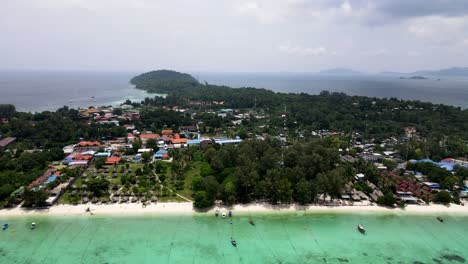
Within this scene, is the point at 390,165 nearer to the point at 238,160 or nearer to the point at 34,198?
the point at 238,160

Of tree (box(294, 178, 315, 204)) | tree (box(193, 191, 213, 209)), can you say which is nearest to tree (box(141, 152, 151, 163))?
tree (box(193, 191, 213, 209))

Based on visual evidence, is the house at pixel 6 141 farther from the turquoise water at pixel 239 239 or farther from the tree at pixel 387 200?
the tree at pixel 387 200

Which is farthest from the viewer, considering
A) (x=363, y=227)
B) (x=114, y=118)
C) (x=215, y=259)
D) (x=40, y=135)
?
(x=114, y=118)

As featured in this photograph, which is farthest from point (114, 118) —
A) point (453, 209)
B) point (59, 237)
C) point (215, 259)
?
point (453, 209)

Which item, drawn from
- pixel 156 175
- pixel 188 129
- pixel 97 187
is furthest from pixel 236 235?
pixel 188 129

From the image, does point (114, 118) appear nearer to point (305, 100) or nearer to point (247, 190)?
point (247, 190)
